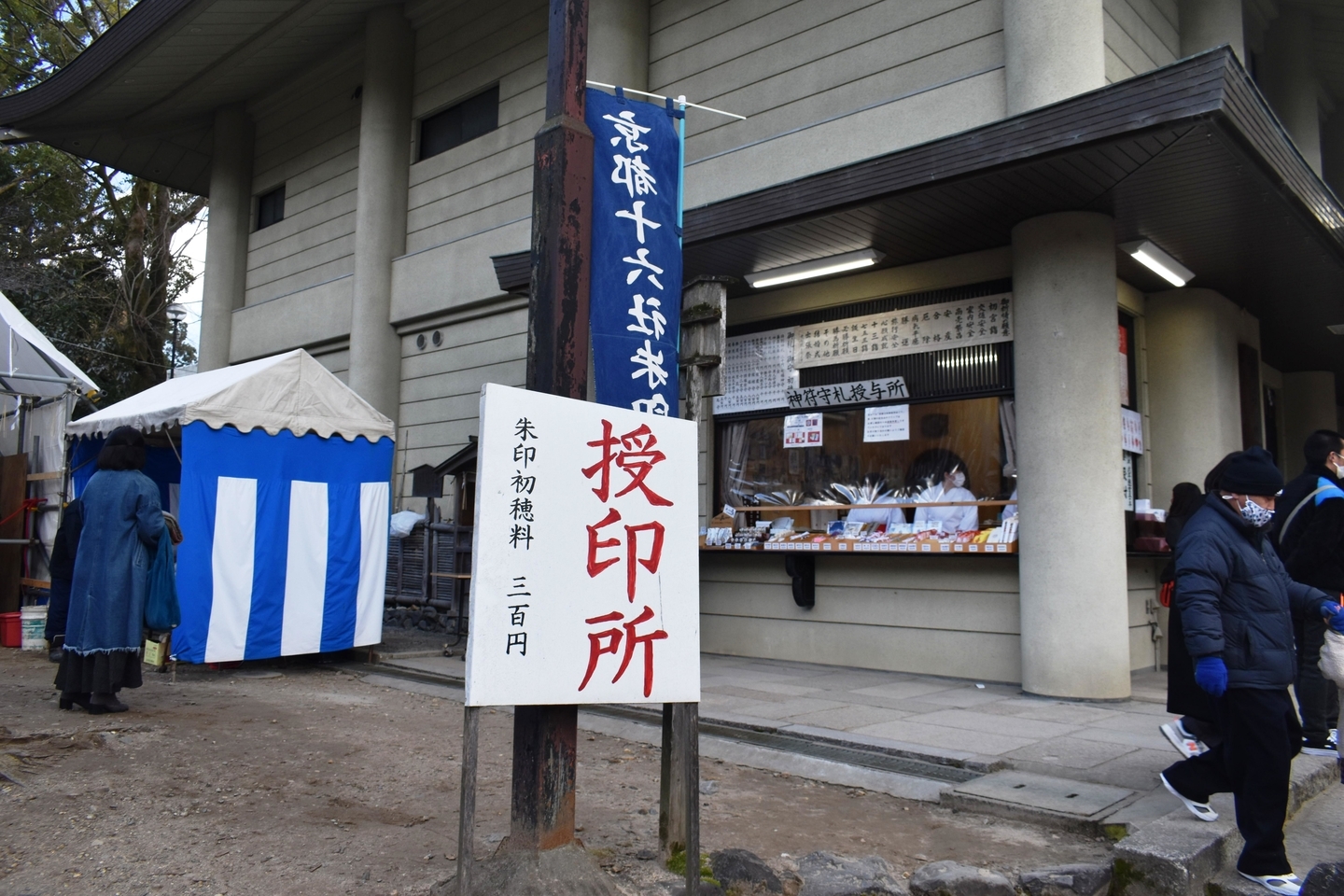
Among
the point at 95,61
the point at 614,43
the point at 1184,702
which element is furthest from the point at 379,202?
the point at 1184,702

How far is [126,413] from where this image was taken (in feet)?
31.5

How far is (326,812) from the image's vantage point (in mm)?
4992

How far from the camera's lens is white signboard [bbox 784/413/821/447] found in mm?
10422

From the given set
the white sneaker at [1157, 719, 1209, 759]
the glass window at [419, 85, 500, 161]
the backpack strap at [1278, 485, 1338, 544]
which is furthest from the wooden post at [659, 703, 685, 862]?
the glass window at [419, 85, 500, 161]

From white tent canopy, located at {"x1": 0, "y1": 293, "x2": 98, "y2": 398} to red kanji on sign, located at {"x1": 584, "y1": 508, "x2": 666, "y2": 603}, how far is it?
32.6 ft

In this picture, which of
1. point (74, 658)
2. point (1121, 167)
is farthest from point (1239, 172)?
point (74, 658)

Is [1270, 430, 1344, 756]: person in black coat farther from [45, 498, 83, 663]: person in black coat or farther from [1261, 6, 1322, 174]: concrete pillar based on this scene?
[45, 498, 83, 663]: person in black coat

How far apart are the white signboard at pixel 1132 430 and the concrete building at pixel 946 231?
0.47 ft

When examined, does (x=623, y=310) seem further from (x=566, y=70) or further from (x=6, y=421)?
(x=6, y=421)

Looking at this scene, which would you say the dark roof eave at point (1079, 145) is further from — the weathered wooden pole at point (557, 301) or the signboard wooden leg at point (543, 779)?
the signboard wooden leg at point (543, 779)

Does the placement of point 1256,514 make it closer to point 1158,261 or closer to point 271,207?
point 1158,261

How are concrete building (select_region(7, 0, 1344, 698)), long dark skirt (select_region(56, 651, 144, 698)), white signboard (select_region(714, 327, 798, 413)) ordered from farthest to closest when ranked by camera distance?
white signboard (select_region(714, 327, 798, 413))
concrete building (select_region(7, 0, 1344, 698))
long dark skirt (select_region(56, 651, 144, 698))

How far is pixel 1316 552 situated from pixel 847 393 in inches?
193

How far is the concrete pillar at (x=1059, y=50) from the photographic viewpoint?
318 inches
